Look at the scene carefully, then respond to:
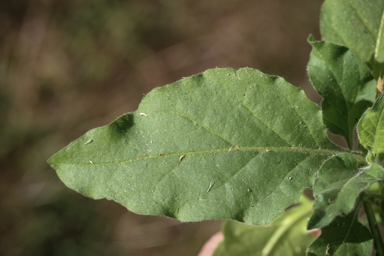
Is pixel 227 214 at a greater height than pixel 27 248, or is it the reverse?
pixel 227 214

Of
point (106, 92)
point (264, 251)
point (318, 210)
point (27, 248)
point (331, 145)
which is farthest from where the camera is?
point (106, 92)

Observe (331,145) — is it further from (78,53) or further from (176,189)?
(78,53)

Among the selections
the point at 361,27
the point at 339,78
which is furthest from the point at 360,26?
the point at 339,78

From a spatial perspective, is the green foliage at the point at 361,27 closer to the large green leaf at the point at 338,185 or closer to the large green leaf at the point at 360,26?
the large green leaf at the point at 360,26

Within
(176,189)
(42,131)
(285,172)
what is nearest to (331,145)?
(285,172)

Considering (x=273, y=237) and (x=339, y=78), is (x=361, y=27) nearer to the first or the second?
(x=339, y=78)

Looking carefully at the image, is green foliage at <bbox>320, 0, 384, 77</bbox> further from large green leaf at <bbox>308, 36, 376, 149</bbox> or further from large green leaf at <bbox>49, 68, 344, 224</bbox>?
large green leaf at <bbox>49, 68, 344, 224</bbox>
